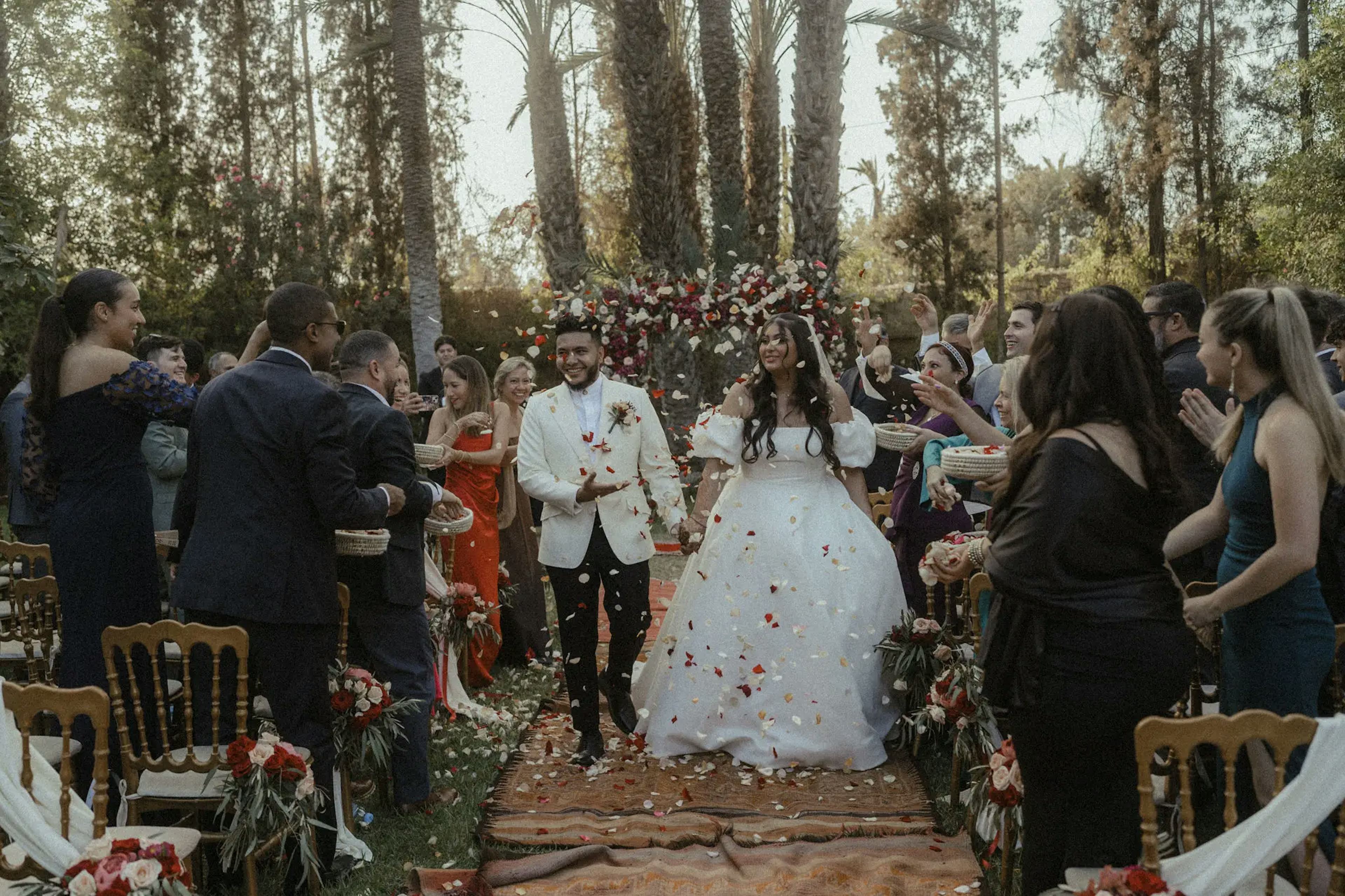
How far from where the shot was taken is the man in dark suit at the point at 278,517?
3.80 metres

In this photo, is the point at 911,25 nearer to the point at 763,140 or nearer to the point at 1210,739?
the point at 763,140

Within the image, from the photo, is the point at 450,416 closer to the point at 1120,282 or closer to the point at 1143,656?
the point at 1143,656

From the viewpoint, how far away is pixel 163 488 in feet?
20.4

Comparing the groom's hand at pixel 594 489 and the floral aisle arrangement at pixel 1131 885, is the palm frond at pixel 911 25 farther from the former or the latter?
→ the floral aisle arrangement at pixel 1131 885

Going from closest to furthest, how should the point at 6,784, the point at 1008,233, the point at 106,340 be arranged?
the point at 6,784, the point at 106,340, the point at 1008,233

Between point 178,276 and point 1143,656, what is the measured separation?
19.6 m

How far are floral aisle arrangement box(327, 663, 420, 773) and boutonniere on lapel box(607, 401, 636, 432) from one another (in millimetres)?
1711

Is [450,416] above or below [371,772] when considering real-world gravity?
above

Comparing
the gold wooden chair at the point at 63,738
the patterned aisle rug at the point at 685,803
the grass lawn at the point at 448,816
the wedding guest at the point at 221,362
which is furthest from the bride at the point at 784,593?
the wedding guest at the point at 221,362

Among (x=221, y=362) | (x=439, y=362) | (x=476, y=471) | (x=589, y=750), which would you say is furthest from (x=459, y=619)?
(x=439, y=362)

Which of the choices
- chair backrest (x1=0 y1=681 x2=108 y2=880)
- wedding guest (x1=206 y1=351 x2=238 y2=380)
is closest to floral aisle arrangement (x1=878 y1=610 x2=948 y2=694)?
chair backrest (x1=0 y1=681 x2=108 y2=880)

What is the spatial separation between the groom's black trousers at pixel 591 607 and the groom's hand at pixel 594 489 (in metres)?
0.23

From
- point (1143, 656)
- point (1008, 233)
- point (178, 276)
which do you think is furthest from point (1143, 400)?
point (1008, 233)

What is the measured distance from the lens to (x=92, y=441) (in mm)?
4238
